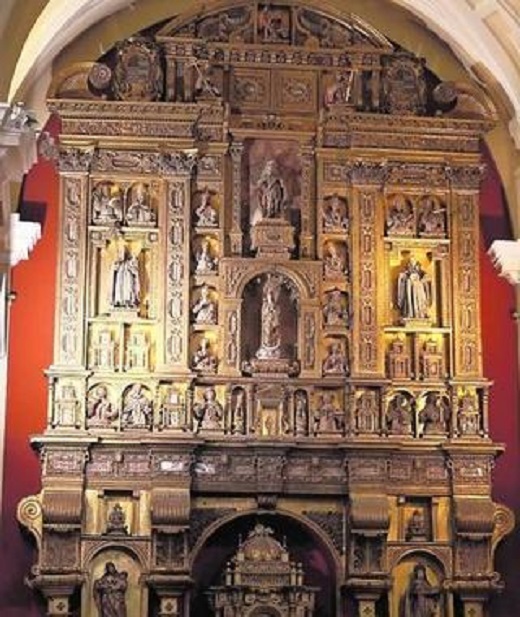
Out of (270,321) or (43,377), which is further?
(270,321)

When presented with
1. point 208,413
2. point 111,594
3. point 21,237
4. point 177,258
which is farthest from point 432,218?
point 111,594

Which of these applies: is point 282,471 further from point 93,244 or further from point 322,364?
point 93,244

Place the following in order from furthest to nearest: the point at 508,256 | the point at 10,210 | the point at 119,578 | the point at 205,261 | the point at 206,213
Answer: the point at 508,256 < the point at 206,213 < the point at 205,261 < the point at 10,210 < the point at 119,578

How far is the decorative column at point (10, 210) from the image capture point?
15406 mm

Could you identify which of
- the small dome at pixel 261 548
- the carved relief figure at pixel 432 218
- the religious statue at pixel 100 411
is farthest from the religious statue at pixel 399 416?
the religious statue at pixel 100 411

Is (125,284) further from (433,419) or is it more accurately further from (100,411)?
(433,419)

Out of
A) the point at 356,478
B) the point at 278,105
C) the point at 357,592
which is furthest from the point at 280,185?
the point at 357,592

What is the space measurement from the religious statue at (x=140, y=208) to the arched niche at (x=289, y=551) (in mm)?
3676

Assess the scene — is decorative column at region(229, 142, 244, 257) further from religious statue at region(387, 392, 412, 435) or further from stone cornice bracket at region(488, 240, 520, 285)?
stone cornice bracket at region(488, 240, 520, 285)

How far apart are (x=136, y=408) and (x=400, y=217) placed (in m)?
3.93

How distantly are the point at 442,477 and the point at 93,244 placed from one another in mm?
4904

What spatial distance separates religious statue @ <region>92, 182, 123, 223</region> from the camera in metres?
19.7

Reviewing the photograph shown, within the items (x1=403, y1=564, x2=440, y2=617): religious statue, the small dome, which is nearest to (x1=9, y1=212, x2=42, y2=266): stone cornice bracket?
the small dome

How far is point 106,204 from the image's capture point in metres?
19.8
